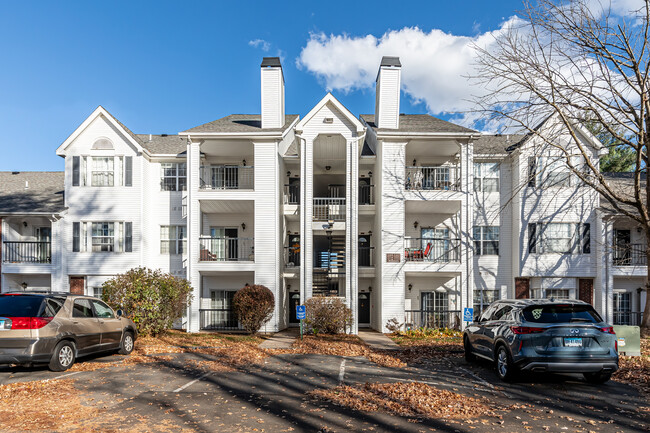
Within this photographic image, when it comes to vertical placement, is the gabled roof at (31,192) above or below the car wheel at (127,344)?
above

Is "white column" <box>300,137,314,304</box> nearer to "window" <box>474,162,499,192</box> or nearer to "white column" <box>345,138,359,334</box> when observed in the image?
"white column" <box>345,138,359,334</box>

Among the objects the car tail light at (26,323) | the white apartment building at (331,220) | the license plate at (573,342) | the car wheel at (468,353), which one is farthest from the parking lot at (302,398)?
the white apartment building at (331,220)

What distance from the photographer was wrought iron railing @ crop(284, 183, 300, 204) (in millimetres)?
22523

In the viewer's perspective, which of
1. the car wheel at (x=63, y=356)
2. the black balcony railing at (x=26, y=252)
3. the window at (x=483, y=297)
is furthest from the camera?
the window at (x=483, y=297)

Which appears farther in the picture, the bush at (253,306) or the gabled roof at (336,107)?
the gabled roof at (336,107)

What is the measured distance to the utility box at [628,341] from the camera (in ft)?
40.5

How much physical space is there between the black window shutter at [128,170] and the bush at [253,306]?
7.98 meters

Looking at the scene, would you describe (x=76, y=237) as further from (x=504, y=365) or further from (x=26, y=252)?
(x=504, y=365)

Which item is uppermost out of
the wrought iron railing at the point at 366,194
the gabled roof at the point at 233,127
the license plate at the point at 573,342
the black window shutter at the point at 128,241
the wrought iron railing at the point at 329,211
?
the gabled roof at the point at 233,127

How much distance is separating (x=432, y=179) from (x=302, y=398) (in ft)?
53.7

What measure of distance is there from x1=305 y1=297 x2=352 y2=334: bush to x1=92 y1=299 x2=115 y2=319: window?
8.46 metres

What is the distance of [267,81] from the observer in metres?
22.1

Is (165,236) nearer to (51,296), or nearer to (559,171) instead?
(51,296)

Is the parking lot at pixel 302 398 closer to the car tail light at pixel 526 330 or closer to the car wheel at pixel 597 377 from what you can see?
the car wheel at pixel 597 377
